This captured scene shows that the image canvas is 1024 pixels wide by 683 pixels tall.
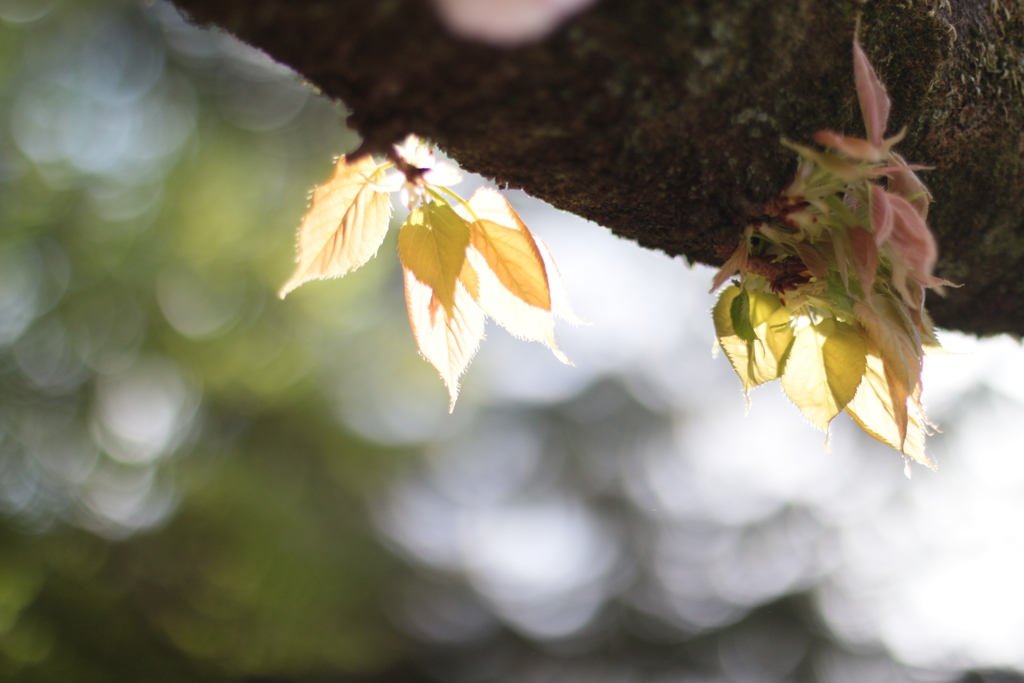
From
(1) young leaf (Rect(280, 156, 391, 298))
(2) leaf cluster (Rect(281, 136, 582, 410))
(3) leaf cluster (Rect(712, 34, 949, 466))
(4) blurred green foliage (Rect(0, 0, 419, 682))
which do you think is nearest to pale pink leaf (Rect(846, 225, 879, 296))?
(3) leaf cluster (Rect(712, 34, 949, 466))

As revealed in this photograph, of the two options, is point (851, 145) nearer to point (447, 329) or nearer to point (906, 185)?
point (906, 185)

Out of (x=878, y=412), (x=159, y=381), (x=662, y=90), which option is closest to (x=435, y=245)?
(x=662, y=90)

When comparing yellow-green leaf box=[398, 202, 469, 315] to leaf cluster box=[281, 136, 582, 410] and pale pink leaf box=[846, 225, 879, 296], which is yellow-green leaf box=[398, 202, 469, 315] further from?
pale pink leaf box=[846, 225, 879, 296]

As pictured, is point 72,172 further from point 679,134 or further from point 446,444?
point 679,134

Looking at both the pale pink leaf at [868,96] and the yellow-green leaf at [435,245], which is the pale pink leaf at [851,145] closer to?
the pale pink leaf at [868,96]

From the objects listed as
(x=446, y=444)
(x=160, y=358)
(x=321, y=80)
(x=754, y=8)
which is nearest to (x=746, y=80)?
(x=754, y=8)
